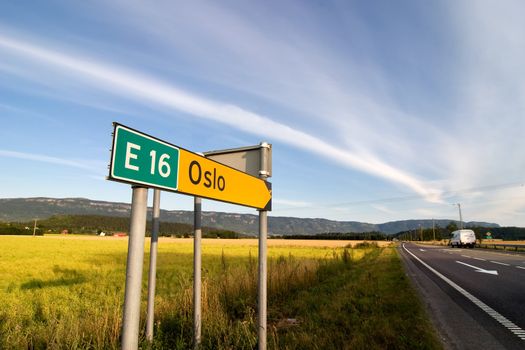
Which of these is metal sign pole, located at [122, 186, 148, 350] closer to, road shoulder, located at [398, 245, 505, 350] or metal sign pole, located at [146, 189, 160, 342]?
metal sign pole, located at [146, 189, 160, 342]

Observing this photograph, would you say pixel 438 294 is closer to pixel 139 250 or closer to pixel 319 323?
pixel 319 323

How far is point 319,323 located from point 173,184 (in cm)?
446

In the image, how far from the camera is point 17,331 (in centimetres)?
441

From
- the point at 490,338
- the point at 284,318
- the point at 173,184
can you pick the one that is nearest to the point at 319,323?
the point at 284,318

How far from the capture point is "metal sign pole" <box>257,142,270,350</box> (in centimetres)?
317

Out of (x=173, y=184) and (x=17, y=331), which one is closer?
(x=173, y=184)

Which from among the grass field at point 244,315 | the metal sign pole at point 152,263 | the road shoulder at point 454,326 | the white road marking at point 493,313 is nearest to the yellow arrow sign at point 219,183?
the metal sign pole at point 152,263

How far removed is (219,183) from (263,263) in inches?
42.7

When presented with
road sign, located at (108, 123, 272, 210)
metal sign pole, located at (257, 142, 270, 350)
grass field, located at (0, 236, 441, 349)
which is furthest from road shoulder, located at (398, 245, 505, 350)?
road sign, located at (108, 123, 272, 210)

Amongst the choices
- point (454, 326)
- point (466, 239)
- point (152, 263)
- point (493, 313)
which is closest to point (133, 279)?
point (152, 263)

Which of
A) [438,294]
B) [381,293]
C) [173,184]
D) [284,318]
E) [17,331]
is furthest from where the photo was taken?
[438,294]

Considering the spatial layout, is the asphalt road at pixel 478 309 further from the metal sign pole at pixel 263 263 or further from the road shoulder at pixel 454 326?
the metal sign pole at pixel 263 263

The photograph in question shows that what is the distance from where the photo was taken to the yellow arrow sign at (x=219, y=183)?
2.46m

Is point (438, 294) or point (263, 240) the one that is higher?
point (263, 240)
